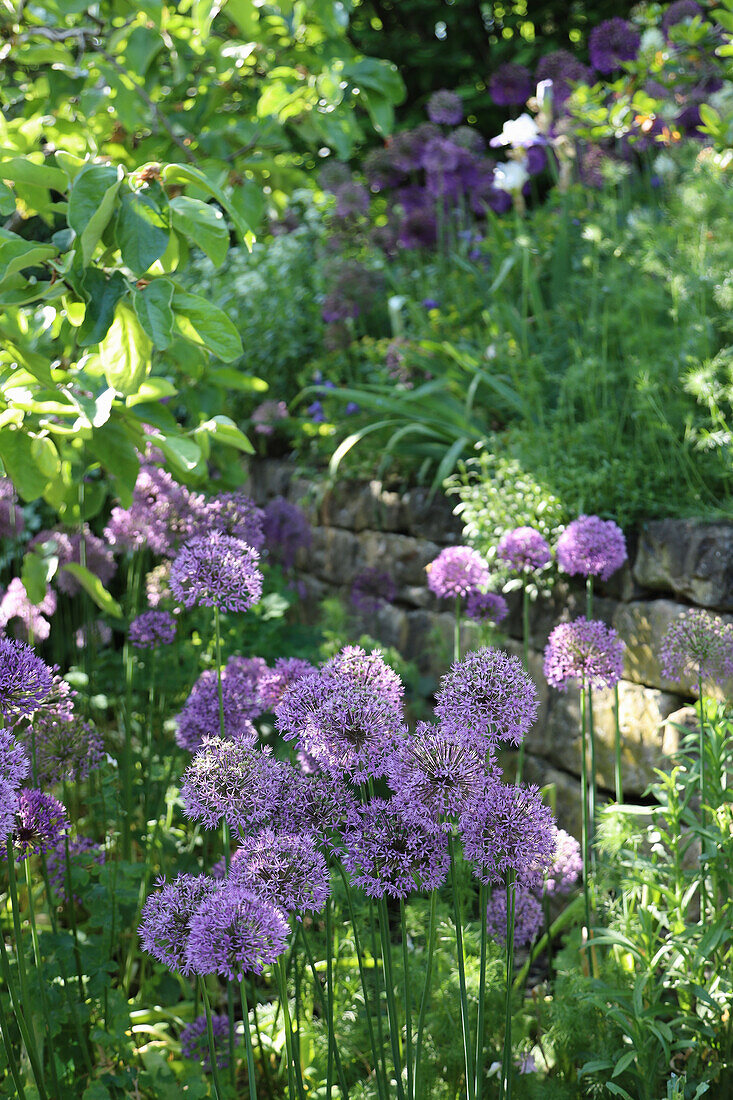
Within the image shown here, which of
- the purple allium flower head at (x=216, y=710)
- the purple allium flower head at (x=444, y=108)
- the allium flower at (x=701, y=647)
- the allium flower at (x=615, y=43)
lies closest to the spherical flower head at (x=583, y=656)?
the allium flower at (x=701, y=647)

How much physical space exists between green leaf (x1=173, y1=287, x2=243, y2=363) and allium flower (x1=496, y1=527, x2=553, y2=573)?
0.87 m

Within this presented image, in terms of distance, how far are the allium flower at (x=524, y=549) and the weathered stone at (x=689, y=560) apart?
2.07ft

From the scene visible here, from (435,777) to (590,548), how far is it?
116 cm

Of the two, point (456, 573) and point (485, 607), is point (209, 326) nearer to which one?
point (456, 573)

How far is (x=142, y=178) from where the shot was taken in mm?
1655

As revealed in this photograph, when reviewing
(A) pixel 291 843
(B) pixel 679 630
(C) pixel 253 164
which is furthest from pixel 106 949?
(C) pixel 253 164

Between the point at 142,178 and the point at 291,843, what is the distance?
1.24 metres

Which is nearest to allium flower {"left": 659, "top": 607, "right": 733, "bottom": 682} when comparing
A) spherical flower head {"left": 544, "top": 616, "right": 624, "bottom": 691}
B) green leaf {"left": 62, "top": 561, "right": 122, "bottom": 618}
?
spherical flower head {"left": 544, "top": 616, "right": 624, "bottom": 691}

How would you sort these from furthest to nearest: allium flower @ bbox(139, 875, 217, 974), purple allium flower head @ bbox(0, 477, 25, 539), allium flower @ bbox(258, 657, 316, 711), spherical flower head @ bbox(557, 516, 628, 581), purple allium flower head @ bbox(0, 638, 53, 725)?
purple allium flower head @ bbox(0, 477, 25, 539), spherical flower head @ bbox(557, 516, 628, 581), allium flower @ bbox(258, 657, 316, 711), purple allium flower head @ bbox(0, 638, 53, 725), allium flower @ bbox(139, 875, 217, 974)

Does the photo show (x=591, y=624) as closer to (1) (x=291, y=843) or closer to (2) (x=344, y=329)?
(1) (x=291, y=843)

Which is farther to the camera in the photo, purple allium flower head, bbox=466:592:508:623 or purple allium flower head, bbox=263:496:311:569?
purple allium flower head, bbox=263:496:311:569

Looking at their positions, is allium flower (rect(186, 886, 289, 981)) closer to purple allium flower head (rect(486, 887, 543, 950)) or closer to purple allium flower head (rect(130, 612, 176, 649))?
purple allium flower head (rect(486, 887, 543, 950))

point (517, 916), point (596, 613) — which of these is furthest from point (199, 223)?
point (596, 613)

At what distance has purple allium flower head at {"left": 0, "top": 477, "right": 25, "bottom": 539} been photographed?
2.62 metres
